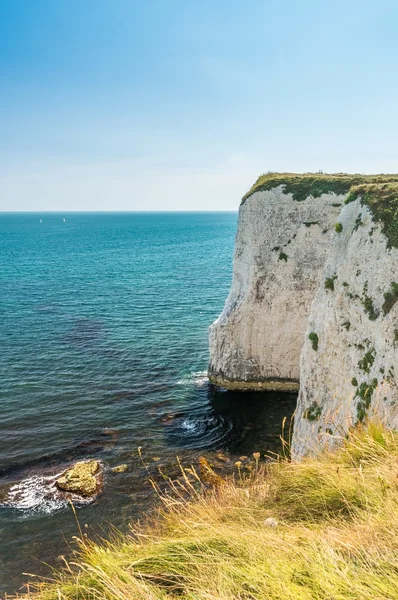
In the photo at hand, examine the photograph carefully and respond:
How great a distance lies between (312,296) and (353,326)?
12372 mm

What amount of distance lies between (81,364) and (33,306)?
71.8 feet

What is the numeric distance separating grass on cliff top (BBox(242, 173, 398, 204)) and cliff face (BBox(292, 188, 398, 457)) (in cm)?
946

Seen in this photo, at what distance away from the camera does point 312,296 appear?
96.3 ft

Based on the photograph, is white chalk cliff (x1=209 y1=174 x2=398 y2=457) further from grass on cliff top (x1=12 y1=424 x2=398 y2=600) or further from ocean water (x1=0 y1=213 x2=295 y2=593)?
grass on cliff top (x1=12 y1=424 x2=398 y2=600)

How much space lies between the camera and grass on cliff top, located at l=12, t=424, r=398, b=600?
13.5 feet

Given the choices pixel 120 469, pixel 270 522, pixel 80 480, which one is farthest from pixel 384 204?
pixel 80 480

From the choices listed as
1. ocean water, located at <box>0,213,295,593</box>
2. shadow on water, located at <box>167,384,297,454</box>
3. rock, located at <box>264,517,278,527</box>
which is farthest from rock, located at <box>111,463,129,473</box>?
rock, located at <box>264,517,278,527</box>

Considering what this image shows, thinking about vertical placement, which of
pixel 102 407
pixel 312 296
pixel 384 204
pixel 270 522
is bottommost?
pixel 102 407

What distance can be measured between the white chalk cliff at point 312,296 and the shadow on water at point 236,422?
5.05 ft

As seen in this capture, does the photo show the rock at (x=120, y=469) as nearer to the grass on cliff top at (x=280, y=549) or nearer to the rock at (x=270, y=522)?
the grass on cliff top at (x=280, y=549)

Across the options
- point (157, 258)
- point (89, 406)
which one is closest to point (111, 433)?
point (89, 406)

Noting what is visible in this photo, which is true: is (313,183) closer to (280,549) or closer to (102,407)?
(102,407)

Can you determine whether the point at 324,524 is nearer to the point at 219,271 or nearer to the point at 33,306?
the point at 33,306

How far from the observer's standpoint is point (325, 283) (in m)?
19.0
